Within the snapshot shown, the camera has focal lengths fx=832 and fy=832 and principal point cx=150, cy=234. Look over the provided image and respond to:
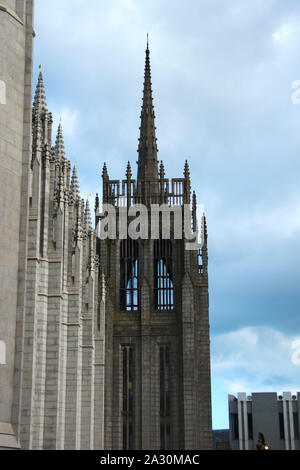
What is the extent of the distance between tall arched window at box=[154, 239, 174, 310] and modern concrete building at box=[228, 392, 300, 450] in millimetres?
24410

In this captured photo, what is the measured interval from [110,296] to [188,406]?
10129 mm

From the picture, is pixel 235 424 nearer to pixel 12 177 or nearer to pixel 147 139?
pixel 147 139

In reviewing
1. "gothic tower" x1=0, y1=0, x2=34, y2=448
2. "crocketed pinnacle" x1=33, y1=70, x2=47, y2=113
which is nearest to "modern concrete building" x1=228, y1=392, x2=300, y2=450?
"crocketed pinnacle" x1=33, y1=70, x2=47, y2=113

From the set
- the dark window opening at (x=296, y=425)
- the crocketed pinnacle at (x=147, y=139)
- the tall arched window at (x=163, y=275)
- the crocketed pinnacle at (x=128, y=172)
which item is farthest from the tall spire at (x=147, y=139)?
the dark window opening at (x=296, y=425)

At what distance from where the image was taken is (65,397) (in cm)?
4081

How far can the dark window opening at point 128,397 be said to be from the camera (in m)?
58.7

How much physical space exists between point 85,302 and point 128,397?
14.2 metres

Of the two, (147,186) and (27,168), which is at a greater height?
(147,186)

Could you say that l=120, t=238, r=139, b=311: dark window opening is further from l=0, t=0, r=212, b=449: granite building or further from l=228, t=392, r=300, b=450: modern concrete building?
l=228, t=392, r=300, b=450: modern concrete building

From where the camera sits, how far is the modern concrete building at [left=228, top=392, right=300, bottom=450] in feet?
266

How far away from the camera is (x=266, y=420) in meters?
82.8
